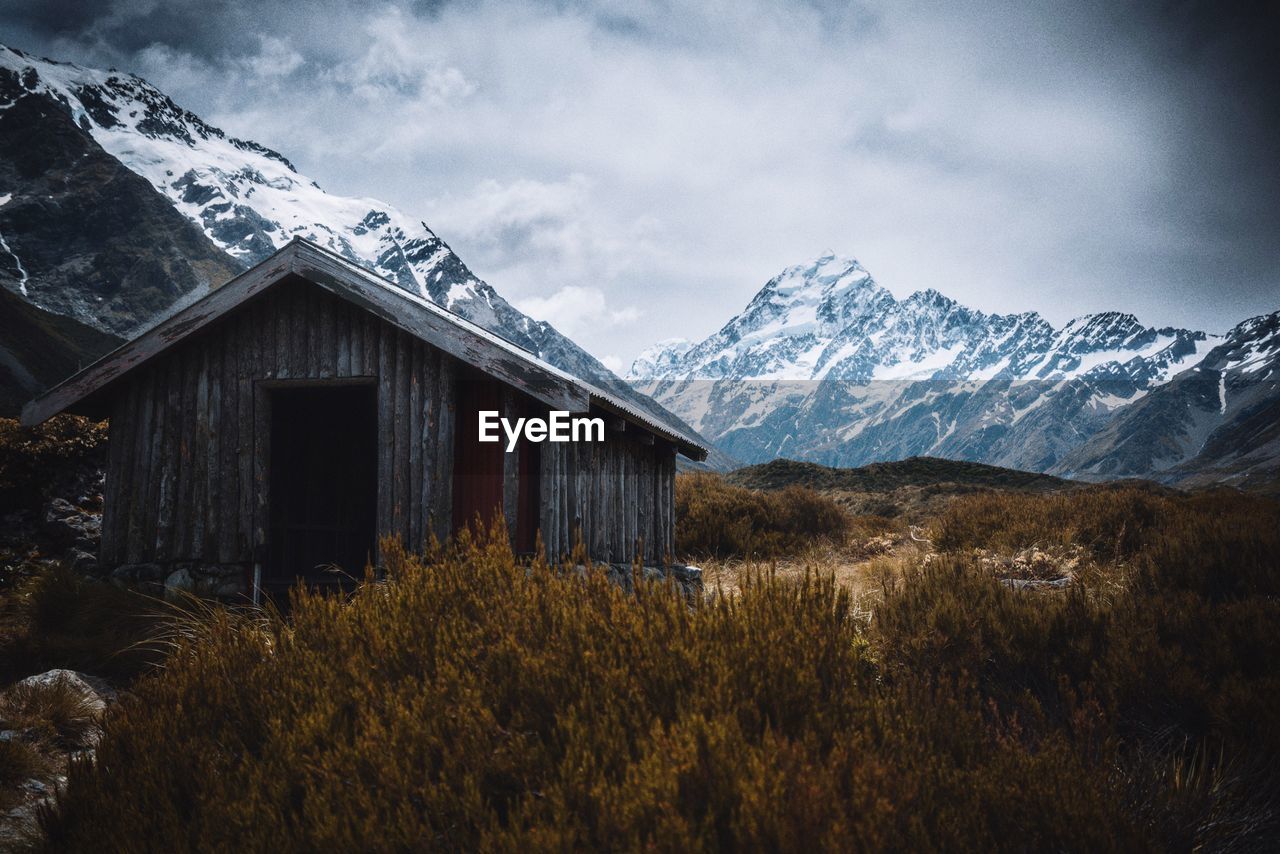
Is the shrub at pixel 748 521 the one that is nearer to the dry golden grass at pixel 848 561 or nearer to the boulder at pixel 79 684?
the dry golden grass at pixel 848 561

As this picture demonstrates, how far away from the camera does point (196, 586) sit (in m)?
6.94

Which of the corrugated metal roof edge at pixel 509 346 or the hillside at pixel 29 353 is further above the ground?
the hillside at pixel 29 353

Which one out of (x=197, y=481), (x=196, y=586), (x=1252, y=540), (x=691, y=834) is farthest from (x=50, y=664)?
(x=1252, y=540)

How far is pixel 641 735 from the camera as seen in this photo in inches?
84.4

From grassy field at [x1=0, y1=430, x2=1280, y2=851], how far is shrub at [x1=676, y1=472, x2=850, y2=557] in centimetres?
812

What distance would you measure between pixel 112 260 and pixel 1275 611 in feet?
507

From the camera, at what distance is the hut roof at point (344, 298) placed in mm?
6035

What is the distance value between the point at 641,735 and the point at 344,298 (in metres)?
5.60

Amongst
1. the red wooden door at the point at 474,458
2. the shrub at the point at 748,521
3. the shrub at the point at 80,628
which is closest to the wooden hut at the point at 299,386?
the red wooden door at the point at 474,458

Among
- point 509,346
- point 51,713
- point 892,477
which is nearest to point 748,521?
point 509,346

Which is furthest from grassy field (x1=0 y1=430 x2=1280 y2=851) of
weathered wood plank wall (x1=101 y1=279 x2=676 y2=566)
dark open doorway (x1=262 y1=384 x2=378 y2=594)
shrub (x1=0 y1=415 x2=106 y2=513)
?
shrub (x1=0 y1=415 x2=106 y2=513)

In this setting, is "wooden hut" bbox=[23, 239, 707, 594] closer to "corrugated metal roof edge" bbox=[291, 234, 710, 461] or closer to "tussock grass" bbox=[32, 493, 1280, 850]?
"corrugated metal roof edge" bbox=[291, 234, 710, 461]

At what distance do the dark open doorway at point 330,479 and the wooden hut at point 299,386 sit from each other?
7.10 feet

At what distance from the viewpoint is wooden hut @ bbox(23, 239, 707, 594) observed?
652cm
